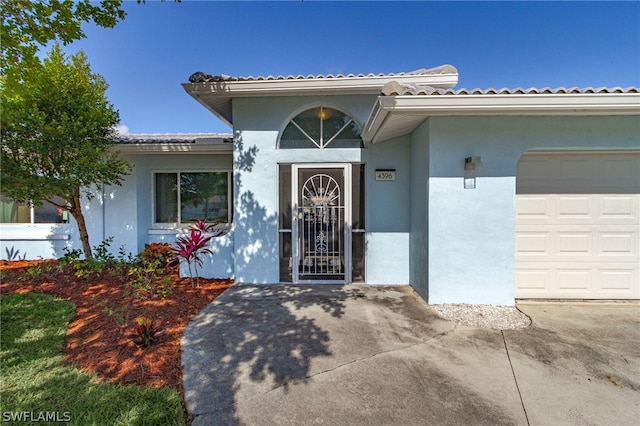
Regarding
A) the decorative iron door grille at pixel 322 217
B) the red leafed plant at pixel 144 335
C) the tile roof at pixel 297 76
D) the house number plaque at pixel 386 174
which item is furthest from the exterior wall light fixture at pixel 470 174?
the red leafed plant at pixel 144 335

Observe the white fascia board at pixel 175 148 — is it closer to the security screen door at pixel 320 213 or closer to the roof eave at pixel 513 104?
the security screen door at pixel 320 213

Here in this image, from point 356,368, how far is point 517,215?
412cm

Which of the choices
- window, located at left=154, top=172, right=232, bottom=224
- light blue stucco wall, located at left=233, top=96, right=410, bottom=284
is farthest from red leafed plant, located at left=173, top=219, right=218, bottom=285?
window, located at left=154, top=172, right=232, bottom=224

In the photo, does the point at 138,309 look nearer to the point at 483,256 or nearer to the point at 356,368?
the point at 356,368

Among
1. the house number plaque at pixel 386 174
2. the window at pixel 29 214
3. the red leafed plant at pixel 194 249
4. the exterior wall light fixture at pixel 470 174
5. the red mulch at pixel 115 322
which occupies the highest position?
the house number plaque at pixel 386 174

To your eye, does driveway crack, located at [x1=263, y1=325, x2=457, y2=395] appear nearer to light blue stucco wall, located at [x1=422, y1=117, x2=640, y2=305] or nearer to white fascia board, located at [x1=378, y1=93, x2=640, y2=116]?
light blue stucco wall, located at [x1=422, y1=117, x2=640, y2=305]

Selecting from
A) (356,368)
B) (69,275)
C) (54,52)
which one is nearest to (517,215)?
(356,368)

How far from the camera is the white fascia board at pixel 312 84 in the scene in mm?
5582

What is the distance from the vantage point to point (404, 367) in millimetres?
3012

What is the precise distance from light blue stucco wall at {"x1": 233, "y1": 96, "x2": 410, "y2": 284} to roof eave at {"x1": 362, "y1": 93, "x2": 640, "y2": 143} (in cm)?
175

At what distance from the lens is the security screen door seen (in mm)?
6082

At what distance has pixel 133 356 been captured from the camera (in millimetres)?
3119

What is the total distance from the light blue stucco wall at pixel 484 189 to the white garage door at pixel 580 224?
0.43m

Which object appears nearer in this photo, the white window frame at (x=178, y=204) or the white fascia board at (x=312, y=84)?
the white fascia board at (x=312, y=84)
